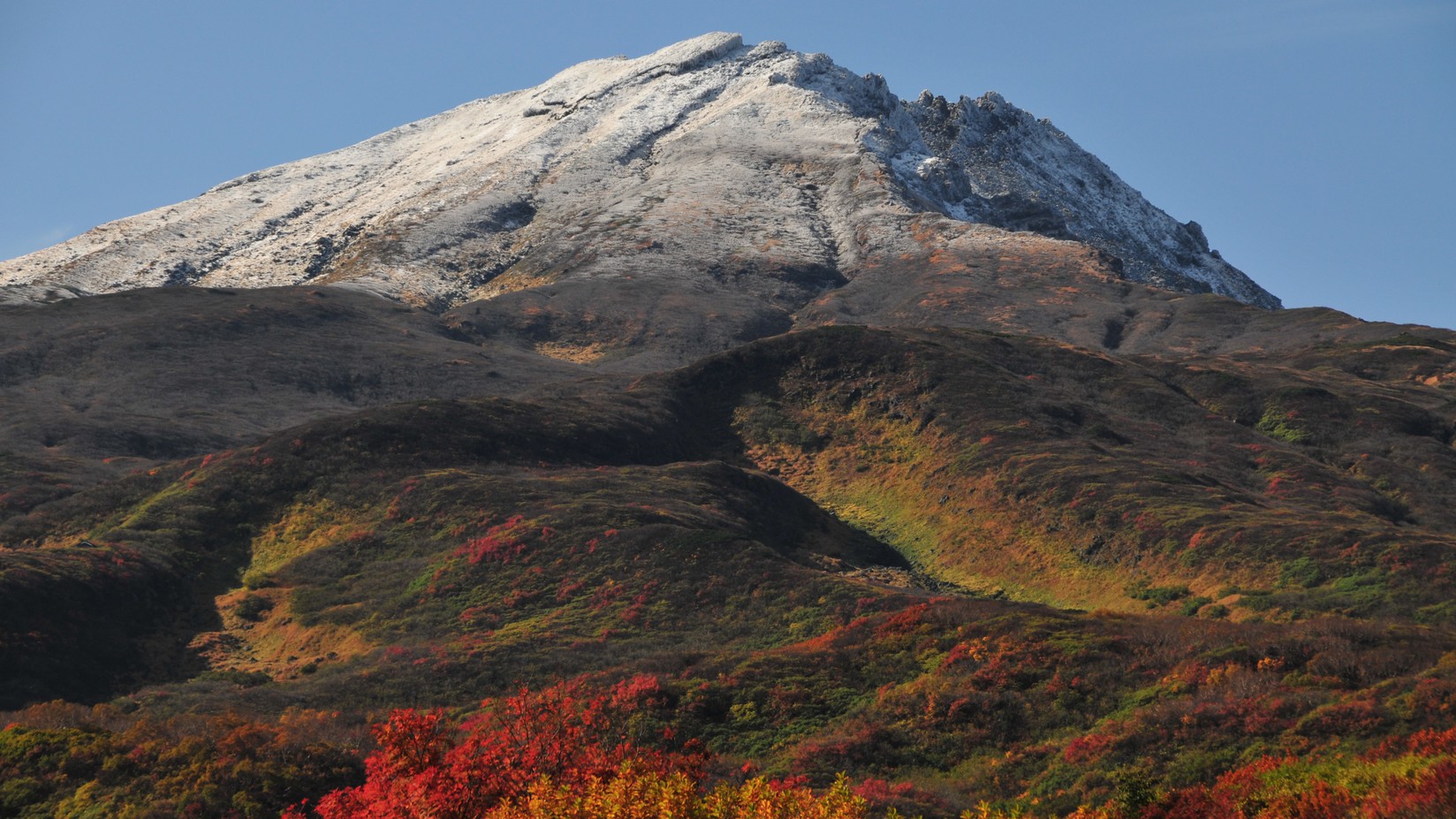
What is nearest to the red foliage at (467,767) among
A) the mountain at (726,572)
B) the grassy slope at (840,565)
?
the mountain at (726,572)

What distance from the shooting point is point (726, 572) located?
51.7 meters

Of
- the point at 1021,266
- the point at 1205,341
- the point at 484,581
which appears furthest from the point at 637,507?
the point at 1021,266

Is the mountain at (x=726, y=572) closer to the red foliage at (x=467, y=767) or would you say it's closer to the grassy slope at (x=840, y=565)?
the red foliage at (x=467, y=767)

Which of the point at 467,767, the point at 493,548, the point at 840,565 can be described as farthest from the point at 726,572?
the point at 467,767

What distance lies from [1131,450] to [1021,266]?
102 metres

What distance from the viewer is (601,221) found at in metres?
198

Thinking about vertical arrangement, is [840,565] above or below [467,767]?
above

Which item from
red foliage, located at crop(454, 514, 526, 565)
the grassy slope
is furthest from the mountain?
red foliage, located at crop(454, 514, 526, 565)

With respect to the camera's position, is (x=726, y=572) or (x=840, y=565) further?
(x=840, y=565)

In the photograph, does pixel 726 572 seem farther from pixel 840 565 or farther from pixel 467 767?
pixel 467 767

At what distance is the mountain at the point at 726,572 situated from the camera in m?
25.0

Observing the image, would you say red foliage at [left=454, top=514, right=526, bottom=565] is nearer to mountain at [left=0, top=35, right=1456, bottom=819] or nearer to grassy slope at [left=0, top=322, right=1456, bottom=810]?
grassy slope at [left=0, top=322, right=1456, bottom=810]

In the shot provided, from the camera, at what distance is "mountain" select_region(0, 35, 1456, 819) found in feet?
82.0

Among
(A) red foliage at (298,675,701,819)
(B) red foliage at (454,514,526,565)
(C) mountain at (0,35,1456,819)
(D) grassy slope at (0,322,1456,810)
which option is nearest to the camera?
(A) red foliage at (298,675,701,819)
